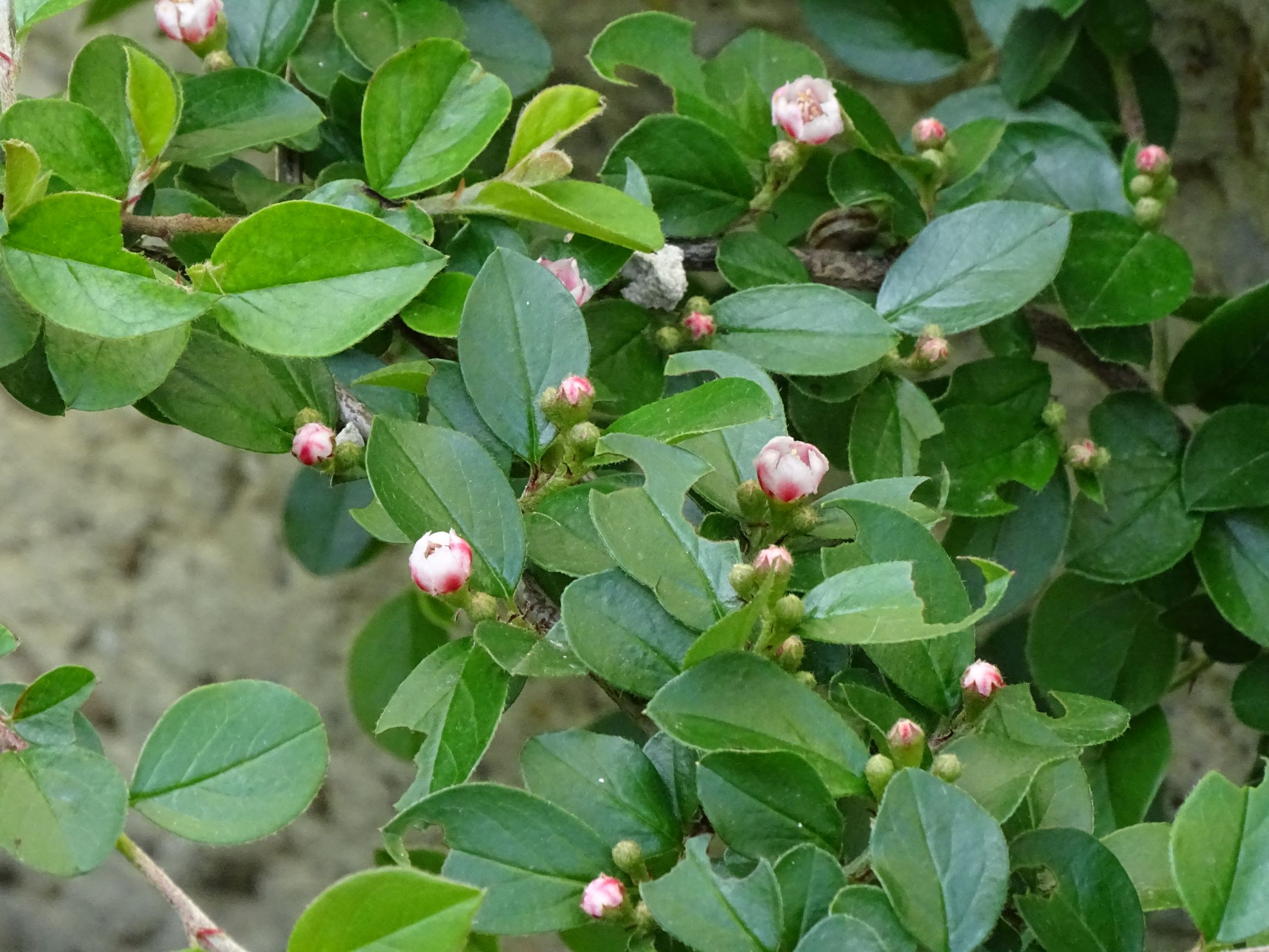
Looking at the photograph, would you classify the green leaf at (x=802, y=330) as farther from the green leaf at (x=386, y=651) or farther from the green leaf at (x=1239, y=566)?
the green leaf at (x=386, y=651)

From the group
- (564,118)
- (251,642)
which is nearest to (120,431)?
(251,642)

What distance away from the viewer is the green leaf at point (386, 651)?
2.99ft

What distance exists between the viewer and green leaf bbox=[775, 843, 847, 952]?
372 millimetres

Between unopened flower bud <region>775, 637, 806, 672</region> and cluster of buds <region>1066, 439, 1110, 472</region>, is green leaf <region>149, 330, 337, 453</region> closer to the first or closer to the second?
unopened flower bud <region>775, 637, 806, 672</region>

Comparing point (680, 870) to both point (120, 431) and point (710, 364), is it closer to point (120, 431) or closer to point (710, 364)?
point (710, 364)

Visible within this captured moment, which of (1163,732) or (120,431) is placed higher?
(1163,732)

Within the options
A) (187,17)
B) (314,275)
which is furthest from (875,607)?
(187,17)

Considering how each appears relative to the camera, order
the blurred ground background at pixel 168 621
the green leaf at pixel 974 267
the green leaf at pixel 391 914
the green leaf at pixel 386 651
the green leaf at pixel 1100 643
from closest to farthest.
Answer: the green leaf at pixel 391 914 → the green leaf at pixel 974 267 → the green leaf at pixel 1100 643 → the green leaf at pixel 386 651 → the blurred ground background at pixel 168 621

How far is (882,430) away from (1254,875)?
258mm

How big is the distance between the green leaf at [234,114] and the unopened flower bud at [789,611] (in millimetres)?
329

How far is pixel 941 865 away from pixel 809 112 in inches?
14.9

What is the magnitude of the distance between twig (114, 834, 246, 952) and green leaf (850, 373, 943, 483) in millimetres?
336

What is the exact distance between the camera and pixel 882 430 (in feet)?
1.86

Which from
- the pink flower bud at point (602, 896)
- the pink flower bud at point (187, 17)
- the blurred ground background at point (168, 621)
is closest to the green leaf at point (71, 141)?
the pink flower bud at point (187, 17)
